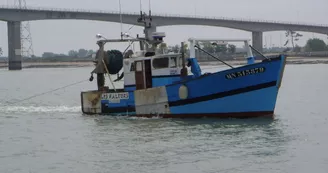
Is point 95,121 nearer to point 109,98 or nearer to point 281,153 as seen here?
point 109,98

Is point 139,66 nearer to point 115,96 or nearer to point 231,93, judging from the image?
point 115,96

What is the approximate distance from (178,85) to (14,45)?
8807 cm

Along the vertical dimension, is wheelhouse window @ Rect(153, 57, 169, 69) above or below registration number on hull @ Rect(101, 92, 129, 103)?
above

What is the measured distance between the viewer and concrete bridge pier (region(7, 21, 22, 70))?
4013 inches

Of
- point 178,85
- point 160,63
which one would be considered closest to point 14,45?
point 160,63

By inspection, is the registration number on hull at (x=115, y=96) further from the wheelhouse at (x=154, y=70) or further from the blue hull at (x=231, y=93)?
the blue hull at (x=231, y=93)

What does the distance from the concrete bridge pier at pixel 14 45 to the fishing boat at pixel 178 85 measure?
79577 mm

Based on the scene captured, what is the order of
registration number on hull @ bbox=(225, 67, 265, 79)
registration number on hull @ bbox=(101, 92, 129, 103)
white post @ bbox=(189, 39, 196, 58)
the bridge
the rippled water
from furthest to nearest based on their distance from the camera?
the bridge → registration number on hull @ bbox=(101, 92, 129, 103) → white post @ bbox=(189, 39, 196, 58) → registration number on hull @ bbox=(225, 67, 265, 79) → the rippled water

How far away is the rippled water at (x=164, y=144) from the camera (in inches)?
584

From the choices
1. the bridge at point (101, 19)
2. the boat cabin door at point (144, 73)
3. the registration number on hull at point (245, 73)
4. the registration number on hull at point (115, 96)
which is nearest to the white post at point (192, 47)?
the boat cabin door at point (144, 73)

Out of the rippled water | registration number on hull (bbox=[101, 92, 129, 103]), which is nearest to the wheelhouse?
registration number on hull (bbox=[101, 92, 129, 103])

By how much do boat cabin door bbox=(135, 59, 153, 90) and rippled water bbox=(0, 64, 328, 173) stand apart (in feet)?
4.33

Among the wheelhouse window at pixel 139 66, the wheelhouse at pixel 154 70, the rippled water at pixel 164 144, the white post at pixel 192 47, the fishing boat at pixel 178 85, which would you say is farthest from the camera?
the wheelhouse window at pixel 139 66

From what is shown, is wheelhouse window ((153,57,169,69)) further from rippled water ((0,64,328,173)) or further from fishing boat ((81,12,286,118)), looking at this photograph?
rippled water ((0,64,328,173))
